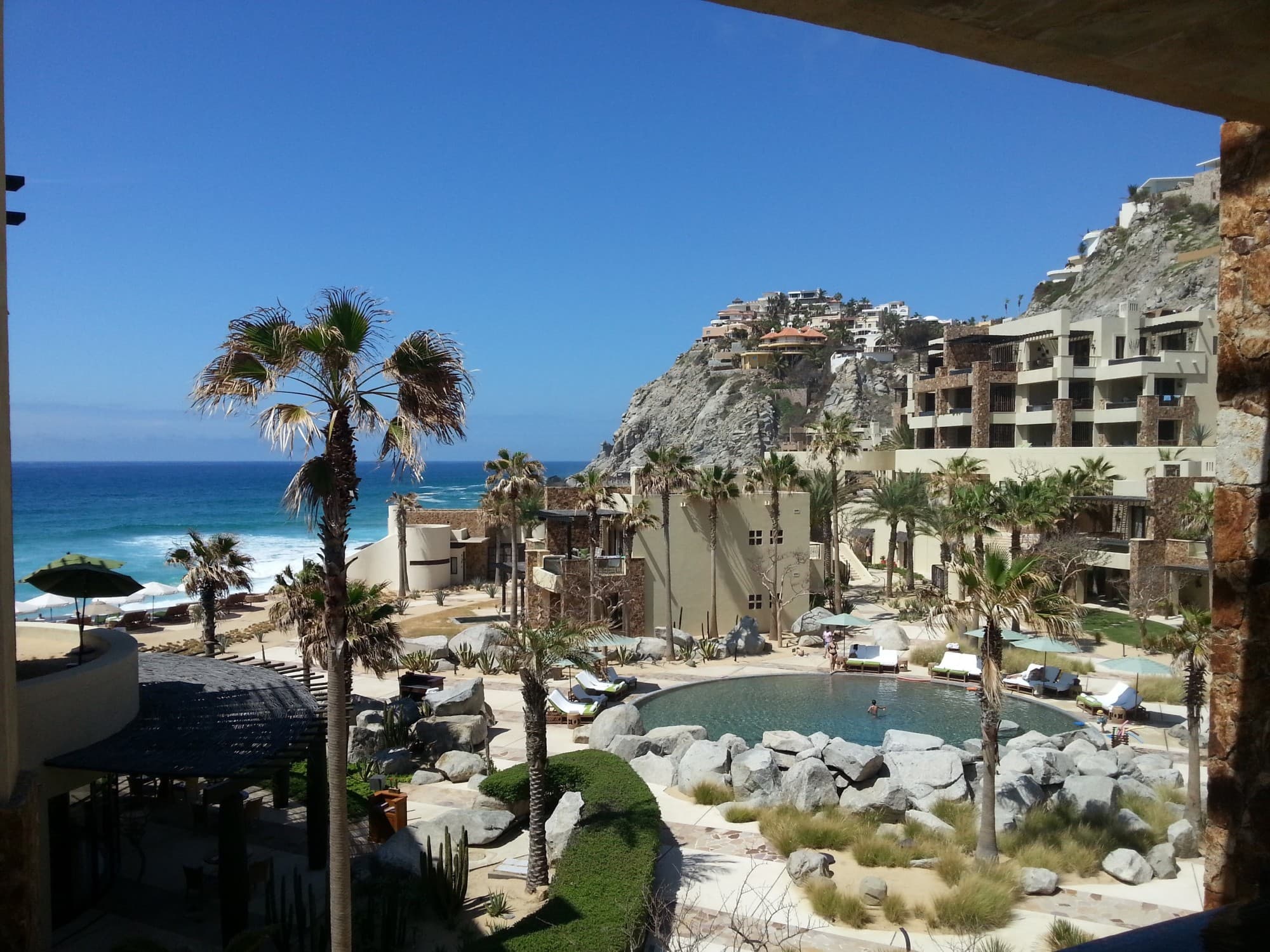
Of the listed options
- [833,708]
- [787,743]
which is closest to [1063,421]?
[833,708]

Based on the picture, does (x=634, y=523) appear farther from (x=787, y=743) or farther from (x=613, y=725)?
(x=787, y=743)

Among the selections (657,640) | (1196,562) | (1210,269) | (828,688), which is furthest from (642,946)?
(1210,269)

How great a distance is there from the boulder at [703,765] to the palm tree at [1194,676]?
8513mm

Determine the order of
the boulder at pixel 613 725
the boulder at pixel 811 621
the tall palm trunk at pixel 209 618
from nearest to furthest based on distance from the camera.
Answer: the boulder at pixel 613 725
the tall palm trunk at pixel 209 618
the boulder at pixel 811 621

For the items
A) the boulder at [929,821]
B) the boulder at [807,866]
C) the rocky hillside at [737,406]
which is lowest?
the boulder at [929,821]

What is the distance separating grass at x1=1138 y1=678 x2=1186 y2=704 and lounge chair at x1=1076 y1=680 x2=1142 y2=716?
82 centimetres

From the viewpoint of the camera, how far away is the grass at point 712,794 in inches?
683

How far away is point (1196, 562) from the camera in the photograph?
34.7 meters

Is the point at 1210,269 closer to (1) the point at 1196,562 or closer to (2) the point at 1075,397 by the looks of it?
(2) the point at 1075,397

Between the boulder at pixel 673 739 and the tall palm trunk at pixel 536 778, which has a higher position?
the tall palm trunk at pixel 536 778

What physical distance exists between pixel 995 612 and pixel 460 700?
538 inches

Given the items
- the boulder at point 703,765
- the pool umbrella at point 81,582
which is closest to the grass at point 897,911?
the boulder at point 703,765

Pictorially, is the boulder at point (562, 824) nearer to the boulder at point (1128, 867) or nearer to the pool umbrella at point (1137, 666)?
the boulder at point (1128, 867)

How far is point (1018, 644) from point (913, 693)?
4564 millimetres
